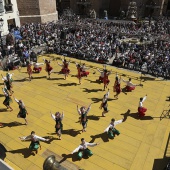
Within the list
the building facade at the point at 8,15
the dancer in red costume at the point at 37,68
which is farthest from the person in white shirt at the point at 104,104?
the building facade at the point at 8,15

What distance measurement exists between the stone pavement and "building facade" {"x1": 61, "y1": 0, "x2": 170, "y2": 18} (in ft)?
89.7

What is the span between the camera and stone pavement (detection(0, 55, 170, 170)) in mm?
8802

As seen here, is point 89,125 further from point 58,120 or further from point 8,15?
point 8,15

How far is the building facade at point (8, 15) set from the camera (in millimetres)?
26392

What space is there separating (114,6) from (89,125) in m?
38.5

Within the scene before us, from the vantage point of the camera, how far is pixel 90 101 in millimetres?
12945

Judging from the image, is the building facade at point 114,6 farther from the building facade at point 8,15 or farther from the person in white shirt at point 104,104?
the person in white shirt at point 104,104

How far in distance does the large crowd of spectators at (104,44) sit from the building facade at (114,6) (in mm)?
10665

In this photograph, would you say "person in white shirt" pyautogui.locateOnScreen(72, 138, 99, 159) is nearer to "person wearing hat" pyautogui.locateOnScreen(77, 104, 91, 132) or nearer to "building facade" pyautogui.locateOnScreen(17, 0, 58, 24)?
"person wearing hat" pyautogui.locateOnScreen(77, 104, 91, 132)

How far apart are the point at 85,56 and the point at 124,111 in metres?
8.99

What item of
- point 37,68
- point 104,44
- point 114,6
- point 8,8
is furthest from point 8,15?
point 114,6

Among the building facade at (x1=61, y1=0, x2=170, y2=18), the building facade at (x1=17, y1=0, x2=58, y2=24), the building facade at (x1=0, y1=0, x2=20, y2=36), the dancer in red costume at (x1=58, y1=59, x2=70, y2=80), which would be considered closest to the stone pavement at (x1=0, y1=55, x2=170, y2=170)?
the dancer in red costume at (x1=58, y1=59, x2=70, y2=80)

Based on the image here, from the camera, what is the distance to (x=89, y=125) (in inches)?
425

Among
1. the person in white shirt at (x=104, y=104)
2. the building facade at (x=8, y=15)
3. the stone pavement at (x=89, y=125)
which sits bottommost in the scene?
the stone pavement at (x=89, y=125)
